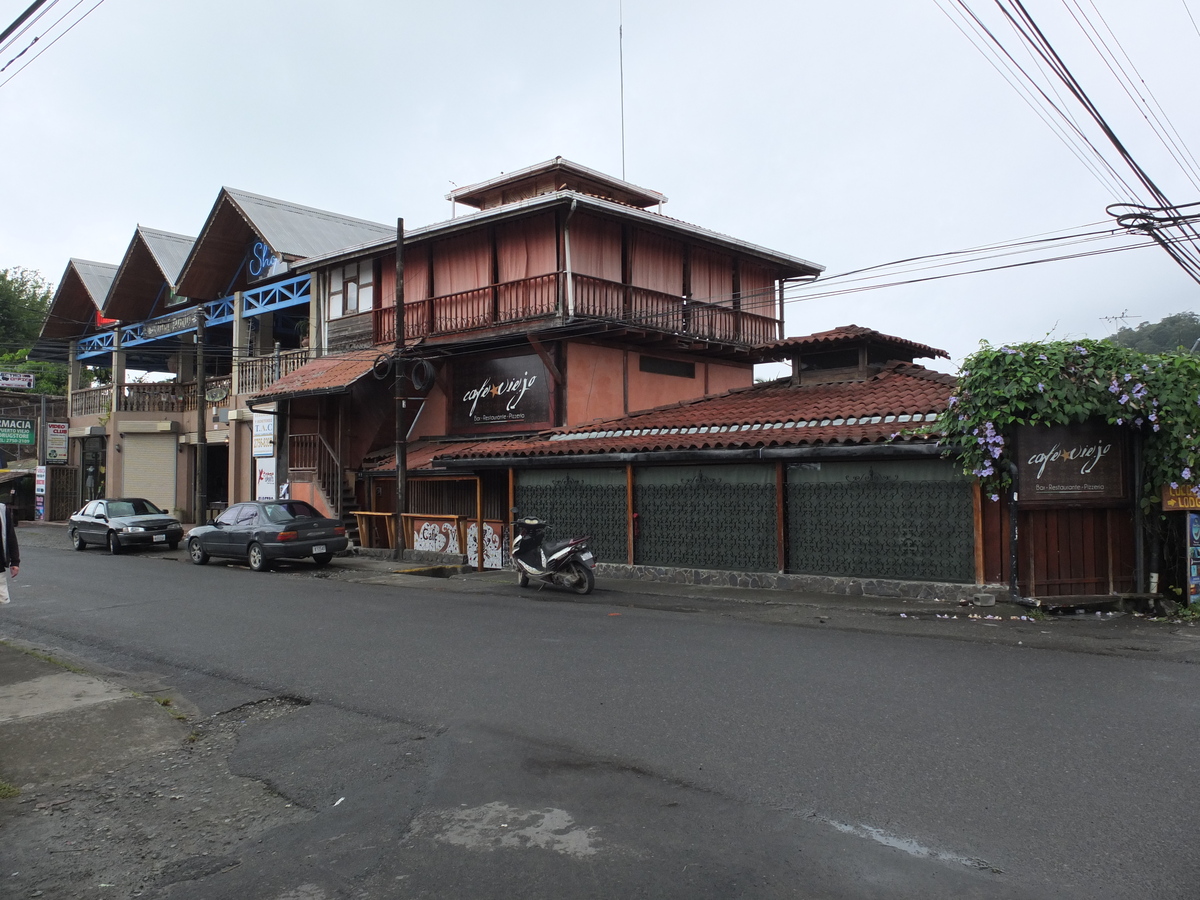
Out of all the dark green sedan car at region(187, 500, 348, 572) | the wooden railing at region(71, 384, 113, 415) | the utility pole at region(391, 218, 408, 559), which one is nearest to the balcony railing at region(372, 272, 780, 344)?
the utility pole at region(391, 218, 408, 559)

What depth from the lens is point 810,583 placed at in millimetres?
14008

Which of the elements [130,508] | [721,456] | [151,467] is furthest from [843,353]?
[151,467]

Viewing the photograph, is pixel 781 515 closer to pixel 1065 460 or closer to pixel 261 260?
pixel 1065 460

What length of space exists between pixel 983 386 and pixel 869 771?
804cm

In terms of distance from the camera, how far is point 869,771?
17.0ft

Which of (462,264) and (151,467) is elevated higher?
(462,264)

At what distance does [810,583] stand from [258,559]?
11.6 metres

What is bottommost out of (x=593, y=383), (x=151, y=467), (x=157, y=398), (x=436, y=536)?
(x=436, y=536)

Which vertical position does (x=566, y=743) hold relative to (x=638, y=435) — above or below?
below

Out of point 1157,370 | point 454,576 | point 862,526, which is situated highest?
point 1157,370

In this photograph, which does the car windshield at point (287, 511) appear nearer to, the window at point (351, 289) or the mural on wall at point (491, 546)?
the mural on wall at point (491, 546)

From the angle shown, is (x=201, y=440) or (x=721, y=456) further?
(x=201, y=440)

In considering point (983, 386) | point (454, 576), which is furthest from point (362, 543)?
point (983, 386)

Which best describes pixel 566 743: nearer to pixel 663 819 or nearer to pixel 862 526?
pixel 663 819
